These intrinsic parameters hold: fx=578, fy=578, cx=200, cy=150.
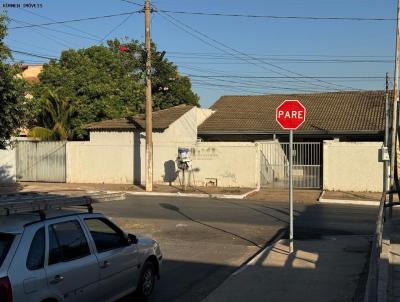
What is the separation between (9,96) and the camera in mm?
13641

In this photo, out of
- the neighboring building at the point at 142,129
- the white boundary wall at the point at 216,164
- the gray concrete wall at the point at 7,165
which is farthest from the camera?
the gray concrete wall at the point at 7,165

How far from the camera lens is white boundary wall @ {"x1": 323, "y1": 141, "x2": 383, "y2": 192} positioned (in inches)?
993

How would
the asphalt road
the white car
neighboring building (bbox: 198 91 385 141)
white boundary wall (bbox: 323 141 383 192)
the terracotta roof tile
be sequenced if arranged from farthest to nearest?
1. the terracotta roof tile
2. neighboring building (bbox: 198 91 385 141)
3. white boundary wall (bbox: 323 141 383 192)
4. the asphalt road
5. the white car

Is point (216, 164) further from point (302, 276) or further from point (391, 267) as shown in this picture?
point (391, 267)

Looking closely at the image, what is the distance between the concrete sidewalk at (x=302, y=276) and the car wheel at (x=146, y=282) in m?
0.80

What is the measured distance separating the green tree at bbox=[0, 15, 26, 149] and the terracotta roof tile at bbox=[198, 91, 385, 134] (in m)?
21.1

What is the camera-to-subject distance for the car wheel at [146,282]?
7.33 metres

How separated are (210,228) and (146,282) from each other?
6984 millimetres

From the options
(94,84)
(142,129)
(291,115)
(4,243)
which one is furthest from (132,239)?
(94,84)

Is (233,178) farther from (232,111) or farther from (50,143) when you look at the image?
(232,111)

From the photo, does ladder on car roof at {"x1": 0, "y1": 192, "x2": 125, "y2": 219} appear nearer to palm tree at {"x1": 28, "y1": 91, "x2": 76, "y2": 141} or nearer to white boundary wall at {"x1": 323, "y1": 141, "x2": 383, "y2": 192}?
white boundary wall at {"x1": 323, "y1": 141, "x2": 383, "y2": 192}

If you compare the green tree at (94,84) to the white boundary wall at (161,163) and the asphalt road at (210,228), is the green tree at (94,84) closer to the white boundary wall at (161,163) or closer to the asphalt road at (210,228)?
the white boundary wall at (161,163)

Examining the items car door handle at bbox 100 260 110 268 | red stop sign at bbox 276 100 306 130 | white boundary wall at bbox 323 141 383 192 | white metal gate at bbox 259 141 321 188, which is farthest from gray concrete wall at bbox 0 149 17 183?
car door handle at bbox 100 260 110 268

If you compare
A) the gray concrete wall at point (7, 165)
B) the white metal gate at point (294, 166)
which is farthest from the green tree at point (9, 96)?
the gray concrete wall at point (7, 165)
